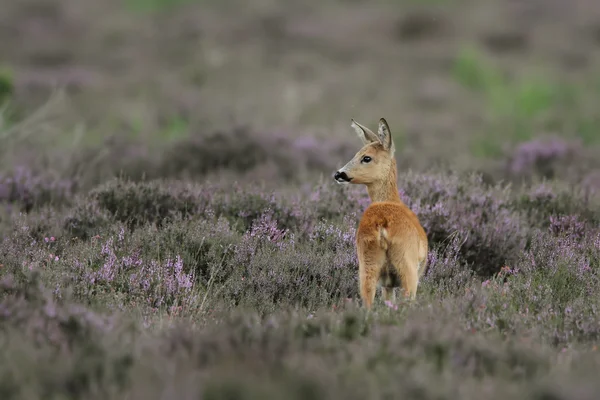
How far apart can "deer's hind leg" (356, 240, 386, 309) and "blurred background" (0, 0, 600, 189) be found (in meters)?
5.19

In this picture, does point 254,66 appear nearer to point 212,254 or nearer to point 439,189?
point 439,189

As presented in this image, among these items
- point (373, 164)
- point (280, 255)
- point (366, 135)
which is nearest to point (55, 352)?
point (280, 255)

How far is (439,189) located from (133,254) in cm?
346

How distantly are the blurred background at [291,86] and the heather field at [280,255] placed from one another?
0.36 feet

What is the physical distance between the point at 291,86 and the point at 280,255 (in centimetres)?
1686

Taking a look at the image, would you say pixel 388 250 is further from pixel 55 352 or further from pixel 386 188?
pixel 55 352

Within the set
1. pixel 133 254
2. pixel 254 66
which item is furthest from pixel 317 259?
pixel 254 66

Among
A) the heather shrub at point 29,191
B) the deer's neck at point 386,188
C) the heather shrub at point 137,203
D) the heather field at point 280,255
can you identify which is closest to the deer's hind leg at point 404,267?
the heather field at point 280,255

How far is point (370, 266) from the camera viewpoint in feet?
18.1

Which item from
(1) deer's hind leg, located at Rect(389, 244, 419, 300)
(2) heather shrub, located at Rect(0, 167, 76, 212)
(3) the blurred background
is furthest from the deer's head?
(3) the blurred background

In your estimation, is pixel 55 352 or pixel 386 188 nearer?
pixel 55 352

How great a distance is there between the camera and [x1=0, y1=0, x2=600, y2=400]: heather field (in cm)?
370

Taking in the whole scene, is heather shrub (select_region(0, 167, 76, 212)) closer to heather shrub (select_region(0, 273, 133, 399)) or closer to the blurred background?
the blurred background

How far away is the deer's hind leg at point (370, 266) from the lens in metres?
5.48
